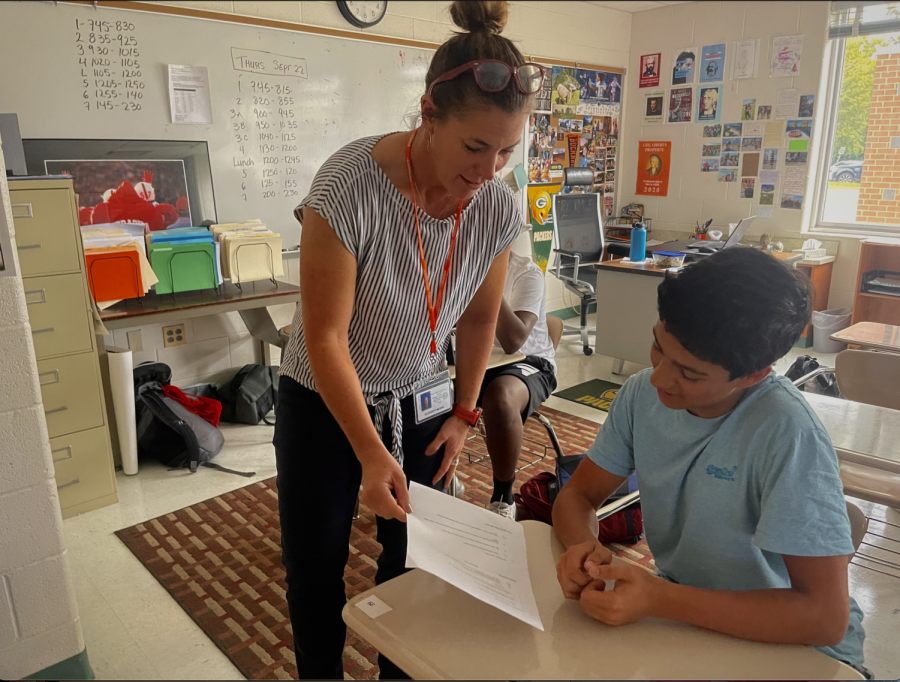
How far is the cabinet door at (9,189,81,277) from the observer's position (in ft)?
7.80

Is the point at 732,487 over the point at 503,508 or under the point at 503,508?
over

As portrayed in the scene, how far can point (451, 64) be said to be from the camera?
1.04 metres

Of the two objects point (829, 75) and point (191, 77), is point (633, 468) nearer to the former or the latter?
point (191, 77)

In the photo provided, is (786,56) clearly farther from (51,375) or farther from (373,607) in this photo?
(373,607)

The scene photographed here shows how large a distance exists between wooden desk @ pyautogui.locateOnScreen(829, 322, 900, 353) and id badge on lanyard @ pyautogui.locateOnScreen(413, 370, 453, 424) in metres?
1.76

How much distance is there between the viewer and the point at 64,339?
2551 millimetres

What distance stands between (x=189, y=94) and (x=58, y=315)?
1414 millimetres

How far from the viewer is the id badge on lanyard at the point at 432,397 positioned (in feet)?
4.44

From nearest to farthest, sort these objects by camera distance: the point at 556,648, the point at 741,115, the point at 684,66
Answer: the point at 556,648 → the point at 741,115 → the point at 684,66

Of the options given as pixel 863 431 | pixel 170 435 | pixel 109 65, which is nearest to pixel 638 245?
pixel 863 431

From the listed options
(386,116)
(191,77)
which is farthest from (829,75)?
(191,77)

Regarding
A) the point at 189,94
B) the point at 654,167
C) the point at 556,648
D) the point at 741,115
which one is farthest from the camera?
the point at 654,167

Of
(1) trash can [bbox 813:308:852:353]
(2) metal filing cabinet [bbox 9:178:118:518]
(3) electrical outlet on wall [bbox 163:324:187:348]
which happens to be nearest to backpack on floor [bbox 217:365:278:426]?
(3) electrical outlet on wall [bbox 163:324:187:348]

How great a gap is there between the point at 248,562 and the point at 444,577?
173 centimetres
